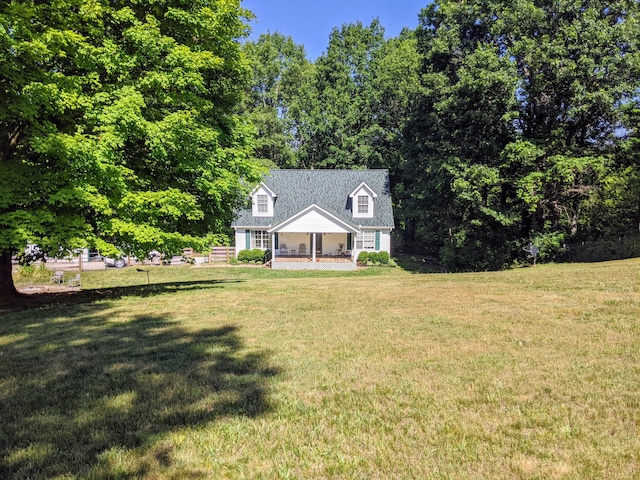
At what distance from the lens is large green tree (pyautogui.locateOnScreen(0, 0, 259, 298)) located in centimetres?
996

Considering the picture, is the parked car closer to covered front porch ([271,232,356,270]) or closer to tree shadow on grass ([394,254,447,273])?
covered front porch ([271,232,356,270])

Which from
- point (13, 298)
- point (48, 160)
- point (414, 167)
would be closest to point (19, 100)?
point (48, 160)

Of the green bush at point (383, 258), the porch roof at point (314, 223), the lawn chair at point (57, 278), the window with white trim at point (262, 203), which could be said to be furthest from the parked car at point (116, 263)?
the green bush at point (383, 258)

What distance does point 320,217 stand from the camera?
1163 inches

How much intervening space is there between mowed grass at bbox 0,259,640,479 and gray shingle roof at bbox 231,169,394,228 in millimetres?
23298

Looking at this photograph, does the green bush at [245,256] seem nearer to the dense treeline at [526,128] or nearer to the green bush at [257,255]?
the green bush at [257,255]

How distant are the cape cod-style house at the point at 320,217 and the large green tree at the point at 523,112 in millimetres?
6221

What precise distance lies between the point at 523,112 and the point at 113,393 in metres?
26.4

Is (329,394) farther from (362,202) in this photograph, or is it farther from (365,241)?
(362,202)

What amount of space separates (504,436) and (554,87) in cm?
2410

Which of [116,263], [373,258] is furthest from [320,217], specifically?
[116,263]

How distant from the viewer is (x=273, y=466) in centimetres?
334

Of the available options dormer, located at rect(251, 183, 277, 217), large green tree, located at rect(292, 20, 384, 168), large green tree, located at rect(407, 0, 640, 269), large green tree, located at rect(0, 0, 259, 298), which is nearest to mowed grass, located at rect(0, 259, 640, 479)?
large green tree, located at rect(0, 0, 259, 298)

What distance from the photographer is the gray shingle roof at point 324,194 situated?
32.7m
